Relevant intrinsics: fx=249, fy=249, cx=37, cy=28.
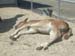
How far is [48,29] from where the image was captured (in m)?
6.92

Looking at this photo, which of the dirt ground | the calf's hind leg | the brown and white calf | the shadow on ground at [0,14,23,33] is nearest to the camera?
the dirt ground

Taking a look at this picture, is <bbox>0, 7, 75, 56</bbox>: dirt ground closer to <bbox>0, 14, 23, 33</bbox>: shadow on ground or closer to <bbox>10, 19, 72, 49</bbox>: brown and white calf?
<bbox>10, 19, 72, 49</bbox>: brown and white calf

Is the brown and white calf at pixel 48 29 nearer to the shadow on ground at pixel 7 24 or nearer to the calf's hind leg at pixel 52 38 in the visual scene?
the calf's hind leg at pixel 52 38

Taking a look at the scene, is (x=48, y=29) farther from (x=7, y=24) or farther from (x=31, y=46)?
(x=7, y=24)

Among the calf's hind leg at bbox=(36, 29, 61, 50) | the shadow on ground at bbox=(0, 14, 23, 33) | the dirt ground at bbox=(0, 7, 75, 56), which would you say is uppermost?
the calf's hind leg at bbox=(36, 29, 61, 50)

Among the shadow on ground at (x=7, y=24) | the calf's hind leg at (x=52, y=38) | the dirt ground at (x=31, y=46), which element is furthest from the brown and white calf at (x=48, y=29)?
the shadow on ground at (x=7, y=24)

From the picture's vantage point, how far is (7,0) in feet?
45.9

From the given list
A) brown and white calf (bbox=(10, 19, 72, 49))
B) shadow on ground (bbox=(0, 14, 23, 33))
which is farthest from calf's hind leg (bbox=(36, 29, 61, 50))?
shadow on ground (bbox=(0, 14, 23, 33))

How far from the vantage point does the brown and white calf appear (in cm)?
647

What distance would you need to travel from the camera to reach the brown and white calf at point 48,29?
6.47 metres

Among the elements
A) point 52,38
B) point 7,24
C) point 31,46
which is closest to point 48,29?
point 52,38

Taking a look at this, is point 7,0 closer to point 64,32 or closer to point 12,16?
point 12,16

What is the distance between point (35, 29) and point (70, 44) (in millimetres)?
1291

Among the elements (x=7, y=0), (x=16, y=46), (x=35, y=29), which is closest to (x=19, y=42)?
(x=16, y=46)
